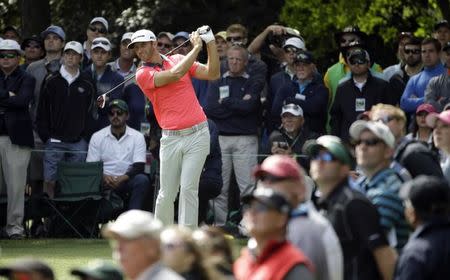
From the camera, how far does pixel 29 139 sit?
18.9 m

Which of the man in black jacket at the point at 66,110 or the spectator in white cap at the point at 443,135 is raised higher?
the spectator in white cap at the point at 443,135

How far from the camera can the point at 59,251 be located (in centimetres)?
1666

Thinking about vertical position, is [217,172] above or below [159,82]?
below

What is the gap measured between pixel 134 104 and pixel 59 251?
354cm

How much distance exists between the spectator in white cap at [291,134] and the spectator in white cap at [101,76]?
8.14 ft

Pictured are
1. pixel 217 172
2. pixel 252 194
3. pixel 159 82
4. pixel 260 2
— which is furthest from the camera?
pixel 260 2

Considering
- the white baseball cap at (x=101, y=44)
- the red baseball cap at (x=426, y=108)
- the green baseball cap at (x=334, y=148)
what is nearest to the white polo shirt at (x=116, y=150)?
the white baseball cap at (x=101, y=44)

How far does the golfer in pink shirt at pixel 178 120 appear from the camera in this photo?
15.6m

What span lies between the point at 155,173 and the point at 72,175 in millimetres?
999

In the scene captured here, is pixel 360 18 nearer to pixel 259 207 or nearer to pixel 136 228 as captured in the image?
pixel 259 207

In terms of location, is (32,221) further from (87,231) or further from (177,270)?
(177,270)

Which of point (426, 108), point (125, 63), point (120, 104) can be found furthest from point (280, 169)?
point (125, 63)

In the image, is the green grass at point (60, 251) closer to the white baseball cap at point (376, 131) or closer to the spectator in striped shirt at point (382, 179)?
the white baseball cap at point (376, 131)

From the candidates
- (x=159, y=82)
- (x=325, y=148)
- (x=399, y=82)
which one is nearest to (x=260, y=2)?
(x=399, y=82)
